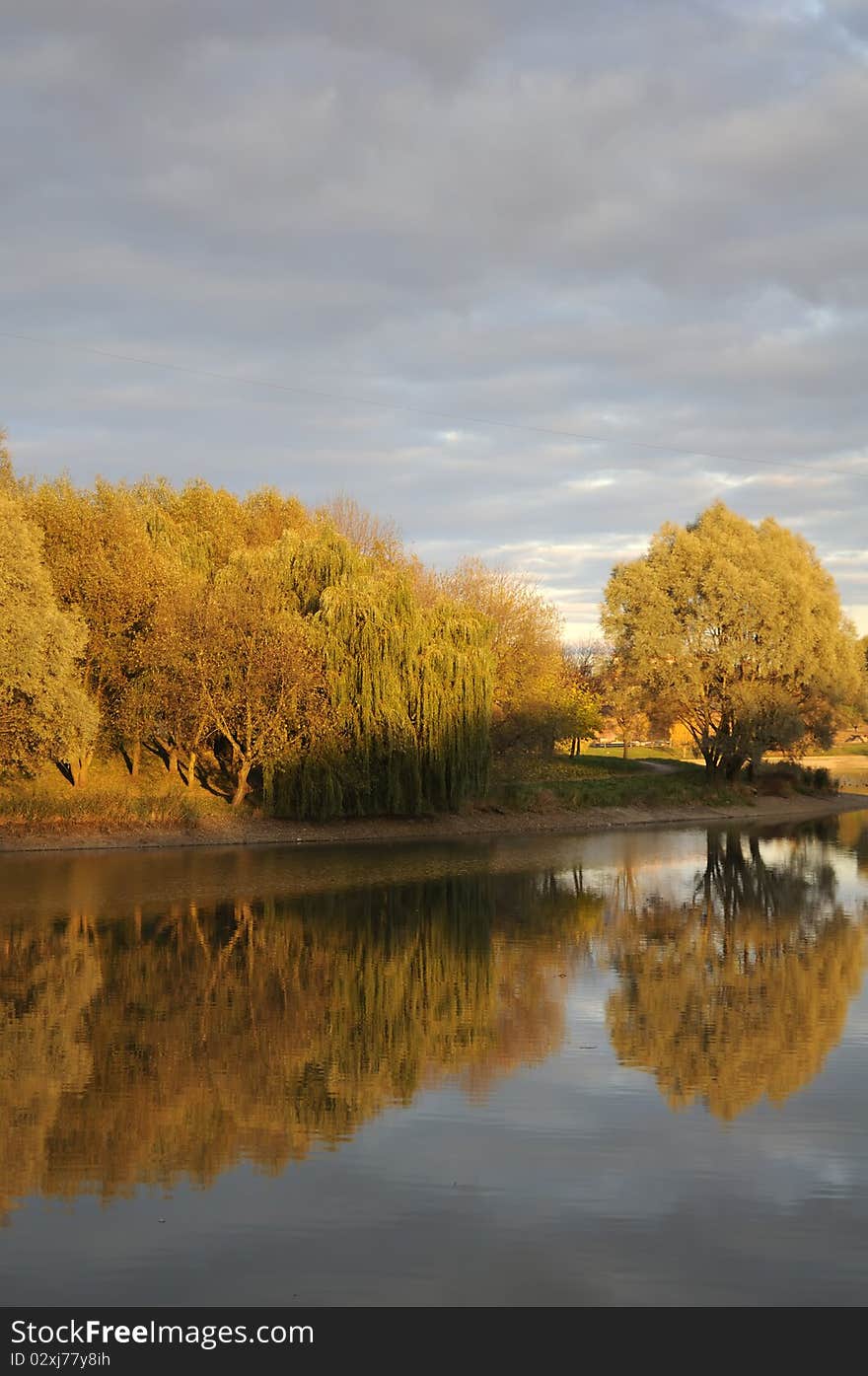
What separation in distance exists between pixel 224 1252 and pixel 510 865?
25939 mm

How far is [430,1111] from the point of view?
9.34 meters

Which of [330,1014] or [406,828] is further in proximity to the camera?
[406,828]

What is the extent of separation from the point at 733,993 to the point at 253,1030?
540 centimetres

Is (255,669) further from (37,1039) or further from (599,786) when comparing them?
(37,1039)

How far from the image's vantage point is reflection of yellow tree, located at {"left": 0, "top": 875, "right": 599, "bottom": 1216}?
8.57 m

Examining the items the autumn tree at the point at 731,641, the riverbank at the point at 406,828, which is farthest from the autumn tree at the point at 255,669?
the autumn tree at the point at 731,641

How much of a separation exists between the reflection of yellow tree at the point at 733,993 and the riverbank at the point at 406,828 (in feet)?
54.9

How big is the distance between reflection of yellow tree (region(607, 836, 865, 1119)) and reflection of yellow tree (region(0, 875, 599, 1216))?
983mm

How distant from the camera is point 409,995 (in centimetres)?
1405

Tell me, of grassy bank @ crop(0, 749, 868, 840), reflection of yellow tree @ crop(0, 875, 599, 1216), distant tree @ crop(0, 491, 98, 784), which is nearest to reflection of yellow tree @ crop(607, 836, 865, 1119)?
reflection of yellow tree @ crop(0, 875, 599, 1216)

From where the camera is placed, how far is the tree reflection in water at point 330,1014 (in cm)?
886

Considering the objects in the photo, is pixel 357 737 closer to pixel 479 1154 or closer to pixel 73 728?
pixel 73 728

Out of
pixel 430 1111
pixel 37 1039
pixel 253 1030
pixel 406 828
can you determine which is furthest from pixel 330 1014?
pixel 406 828
